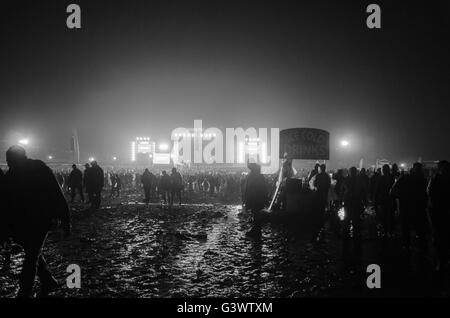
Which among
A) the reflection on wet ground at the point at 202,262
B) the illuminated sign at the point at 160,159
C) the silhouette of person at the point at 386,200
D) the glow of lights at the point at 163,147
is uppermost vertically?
the glow of lights at the point at 163,147

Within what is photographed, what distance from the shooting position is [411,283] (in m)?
5.20

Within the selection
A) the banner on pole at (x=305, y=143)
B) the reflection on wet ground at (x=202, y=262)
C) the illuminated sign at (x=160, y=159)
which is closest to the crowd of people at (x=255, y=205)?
the reflection on wet ground at (x=202, y=262)

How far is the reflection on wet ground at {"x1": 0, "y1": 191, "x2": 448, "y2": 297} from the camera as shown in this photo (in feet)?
16.2

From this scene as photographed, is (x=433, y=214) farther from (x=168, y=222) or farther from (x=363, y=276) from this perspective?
(x=168, y=222)

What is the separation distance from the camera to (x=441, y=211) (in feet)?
19.5

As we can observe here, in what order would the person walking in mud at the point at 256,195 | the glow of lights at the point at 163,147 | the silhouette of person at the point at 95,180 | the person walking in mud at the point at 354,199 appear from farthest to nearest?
the glow of lights at the point at 163,147, the silhouette of person at the point at 95,180, the person walking in mud at the point at 256,195, the person walking in mud at the point at 354,199

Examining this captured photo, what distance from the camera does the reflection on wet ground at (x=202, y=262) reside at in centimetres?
493

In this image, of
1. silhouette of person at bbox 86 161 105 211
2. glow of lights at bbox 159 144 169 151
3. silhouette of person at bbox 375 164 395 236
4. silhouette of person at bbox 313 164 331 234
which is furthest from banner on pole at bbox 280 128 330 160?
glow of lights at bbox 159 144 169 151

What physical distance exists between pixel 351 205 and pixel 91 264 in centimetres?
611

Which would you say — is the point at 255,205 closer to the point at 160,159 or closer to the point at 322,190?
the point at 322,190

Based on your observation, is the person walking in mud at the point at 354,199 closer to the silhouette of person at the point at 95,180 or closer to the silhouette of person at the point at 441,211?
the silhouette of person at the point at 441,211

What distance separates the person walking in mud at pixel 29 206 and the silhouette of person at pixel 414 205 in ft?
22.2

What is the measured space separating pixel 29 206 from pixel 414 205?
7285 millimetres
